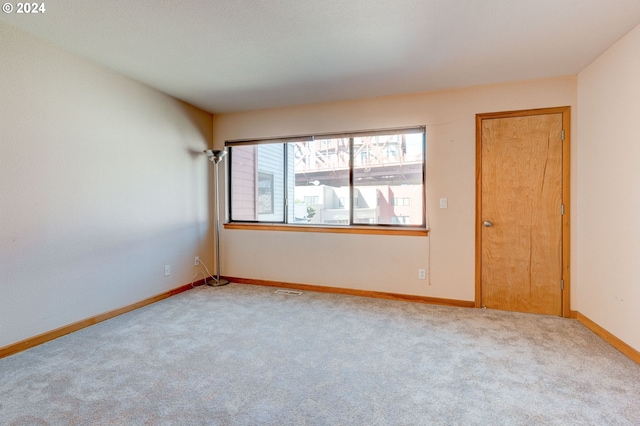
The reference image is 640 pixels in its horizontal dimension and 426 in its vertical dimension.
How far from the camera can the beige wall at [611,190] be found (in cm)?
233

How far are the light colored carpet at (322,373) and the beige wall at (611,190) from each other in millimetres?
316

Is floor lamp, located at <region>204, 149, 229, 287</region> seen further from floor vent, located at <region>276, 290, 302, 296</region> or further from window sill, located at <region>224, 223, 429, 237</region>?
floor vent, located at <region>276, 290, 302, 296</region>

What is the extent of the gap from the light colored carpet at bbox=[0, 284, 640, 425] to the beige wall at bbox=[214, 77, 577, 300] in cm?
63

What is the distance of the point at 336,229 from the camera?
13.1 feet


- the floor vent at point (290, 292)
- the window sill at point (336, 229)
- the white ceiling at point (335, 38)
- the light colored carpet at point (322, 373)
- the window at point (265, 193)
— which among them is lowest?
the light colored carpet at point (322, 373)

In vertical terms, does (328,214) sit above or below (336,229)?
above

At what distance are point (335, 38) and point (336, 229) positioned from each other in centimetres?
221

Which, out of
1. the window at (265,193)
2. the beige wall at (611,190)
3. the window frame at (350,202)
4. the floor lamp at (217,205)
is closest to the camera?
the beige wall at (611,190)

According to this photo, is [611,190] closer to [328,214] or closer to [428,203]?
[428,203]

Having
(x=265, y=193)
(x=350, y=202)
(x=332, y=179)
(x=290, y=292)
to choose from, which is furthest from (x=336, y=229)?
(x=265, y=193)

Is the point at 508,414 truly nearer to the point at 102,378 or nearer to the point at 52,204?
the point at 102,378

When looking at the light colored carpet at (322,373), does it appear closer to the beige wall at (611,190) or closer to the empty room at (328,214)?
the empty room at (328,214)

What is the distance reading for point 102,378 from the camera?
2.03m

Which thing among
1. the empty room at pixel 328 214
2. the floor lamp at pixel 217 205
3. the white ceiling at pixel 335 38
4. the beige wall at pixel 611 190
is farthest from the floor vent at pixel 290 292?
the beige wall at pixel 611 190
